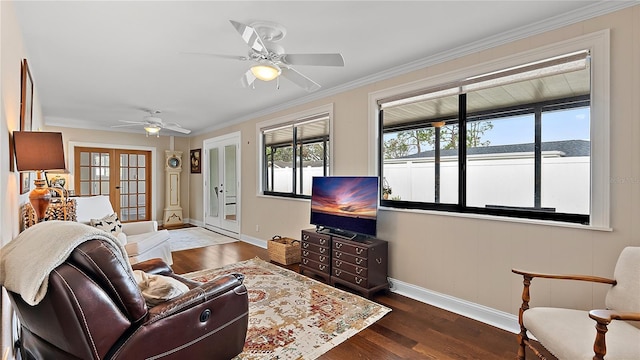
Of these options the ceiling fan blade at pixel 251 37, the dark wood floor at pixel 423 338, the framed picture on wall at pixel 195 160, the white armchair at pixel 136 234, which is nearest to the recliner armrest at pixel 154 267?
the white armchair at pixel 136 234

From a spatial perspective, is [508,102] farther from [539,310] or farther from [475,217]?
[539,310]

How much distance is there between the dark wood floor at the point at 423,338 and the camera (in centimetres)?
214

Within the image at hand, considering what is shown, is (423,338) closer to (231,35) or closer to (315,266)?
(315,266)

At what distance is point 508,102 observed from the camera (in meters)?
2.63

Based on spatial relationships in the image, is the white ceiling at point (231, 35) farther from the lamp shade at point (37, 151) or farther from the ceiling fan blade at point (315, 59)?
the lamp shade at point (37, 151)

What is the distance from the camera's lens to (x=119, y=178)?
281 inches

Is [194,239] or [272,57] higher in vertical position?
[272,57]

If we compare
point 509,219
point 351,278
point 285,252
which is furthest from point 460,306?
point 285,252

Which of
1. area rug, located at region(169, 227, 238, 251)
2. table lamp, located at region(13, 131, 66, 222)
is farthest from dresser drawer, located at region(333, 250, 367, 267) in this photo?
area rug, located at region(169, 227, 238, 251)

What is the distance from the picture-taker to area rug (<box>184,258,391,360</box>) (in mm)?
2193

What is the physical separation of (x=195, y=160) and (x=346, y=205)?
5.56 m

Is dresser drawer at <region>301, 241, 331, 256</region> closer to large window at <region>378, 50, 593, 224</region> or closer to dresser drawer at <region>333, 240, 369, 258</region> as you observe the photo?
dresser drawer at <region>333, 240, 369, 258</region>

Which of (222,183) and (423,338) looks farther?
(222,183)

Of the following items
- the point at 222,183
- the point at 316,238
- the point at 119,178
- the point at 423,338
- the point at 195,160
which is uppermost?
the point at 195,160
